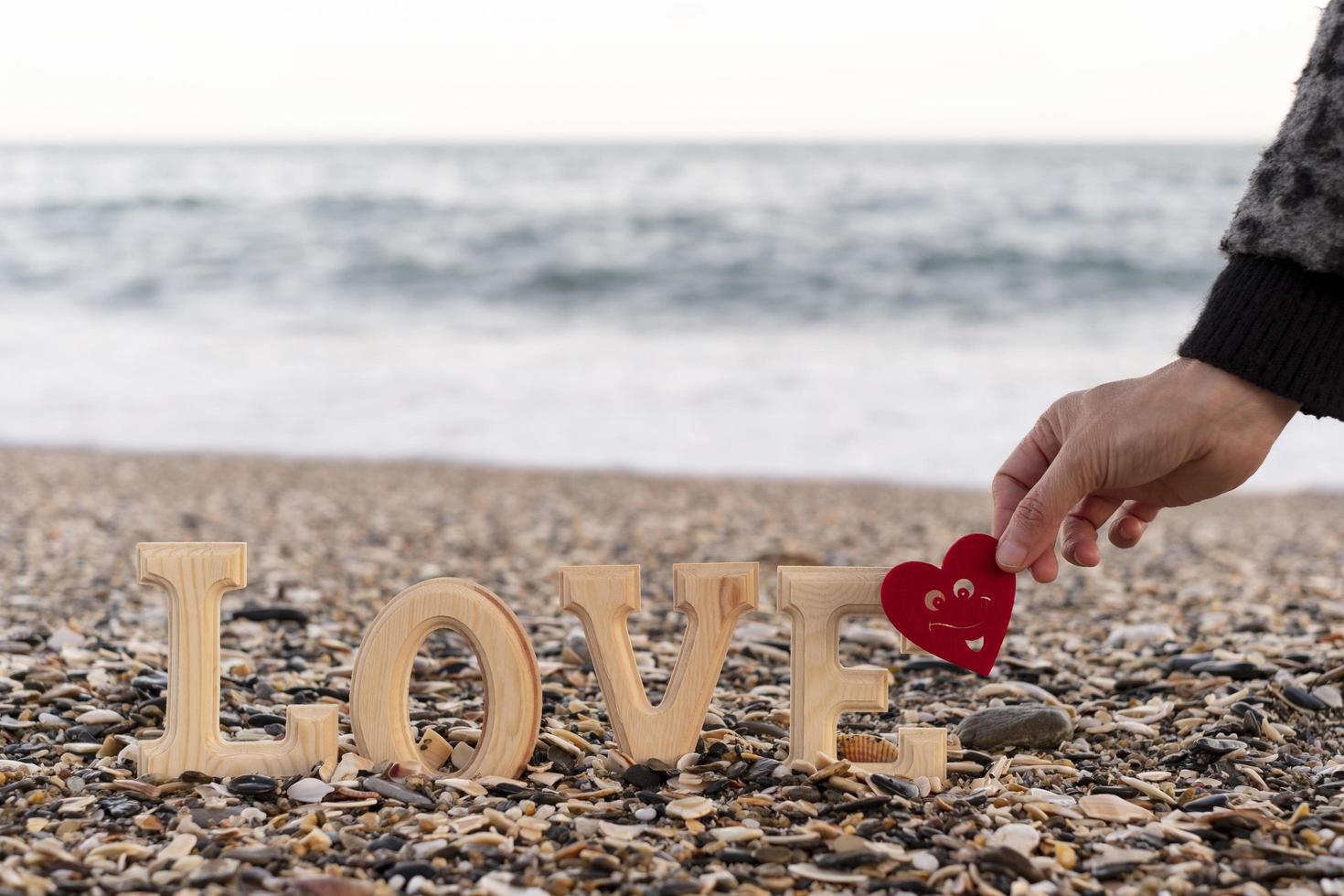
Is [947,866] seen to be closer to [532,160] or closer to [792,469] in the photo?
[792,469]

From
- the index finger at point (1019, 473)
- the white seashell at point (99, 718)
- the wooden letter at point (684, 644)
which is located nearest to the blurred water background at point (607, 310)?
the index finger at point (1019, 473)

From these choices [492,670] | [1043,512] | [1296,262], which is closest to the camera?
[1296,262]

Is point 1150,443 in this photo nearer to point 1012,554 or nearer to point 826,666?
point 1012,554

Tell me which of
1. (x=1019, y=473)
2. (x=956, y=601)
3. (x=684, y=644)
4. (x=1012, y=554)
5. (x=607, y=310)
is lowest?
(x=684, y=644)

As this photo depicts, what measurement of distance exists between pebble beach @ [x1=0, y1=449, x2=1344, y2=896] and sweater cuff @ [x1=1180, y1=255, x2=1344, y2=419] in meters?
0.79

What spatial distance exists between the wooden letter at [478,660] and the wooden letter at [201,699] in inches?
3.8

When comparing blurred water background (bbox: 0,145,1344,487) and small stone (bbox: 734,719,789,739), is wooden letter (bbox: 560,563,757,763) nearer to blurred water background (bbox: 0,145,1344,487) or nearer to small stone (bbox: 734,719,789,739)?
small stone (bbox: 734,719,789,739)

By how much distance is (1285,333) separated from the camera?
1.87m

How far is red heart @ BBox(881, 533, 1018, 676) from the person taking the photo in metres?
2.33

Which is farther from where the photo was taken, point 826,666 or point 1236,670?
point 1236,670

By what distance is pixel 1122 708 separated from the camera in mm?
2885

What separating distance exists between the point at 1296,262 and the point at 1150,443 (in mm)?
370

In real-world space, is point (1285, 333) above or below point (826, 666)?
above

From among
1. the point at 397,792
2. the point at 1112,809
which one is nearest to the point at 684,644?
the point at 397,792
